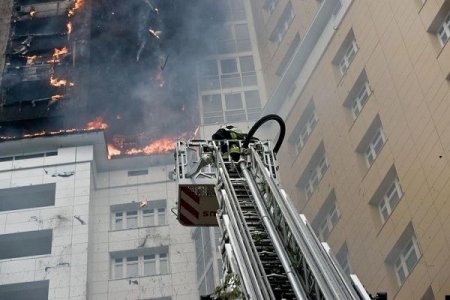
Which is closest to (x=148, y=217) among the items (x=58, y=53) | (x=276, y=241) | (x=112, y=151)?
(x=112, y=151)

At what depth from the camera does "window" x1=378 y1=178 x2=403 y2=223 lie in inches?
856

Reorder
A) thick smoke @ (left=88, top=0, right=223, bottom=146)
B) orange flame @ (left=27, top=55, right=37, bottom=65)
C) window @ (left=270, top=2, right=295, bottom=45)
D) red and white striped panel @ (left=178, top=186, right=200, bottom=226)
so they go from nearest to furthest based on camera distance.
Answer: red and white striped panel @ (left=178, top=186, right=200, bottom=226) → window @ (left=270, top=2, right=295, bottom=45) → thick smoke @ (left=88, top=0, right=223, bottom=146) → orange flame @ (left=27, top=55, right=37, bottom=65)

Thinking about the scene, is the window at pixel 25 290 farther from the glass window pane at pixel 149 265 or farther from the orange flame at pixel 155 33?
the orange flame at pixel 155 33

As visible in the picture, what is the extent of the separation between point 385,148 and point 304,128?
7.49 m

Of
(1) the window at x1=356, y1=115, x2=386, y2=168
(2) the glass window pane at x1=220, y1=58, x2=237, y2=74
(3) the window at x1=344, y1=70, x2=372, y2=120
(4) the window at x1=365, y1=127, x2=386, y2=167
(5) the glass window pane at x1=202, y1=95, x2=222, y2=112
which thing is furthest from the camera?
(2) the glass window pane at x1=220, y1=58, x2=237, y2=74

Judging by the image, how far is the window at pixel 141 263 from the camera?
38219mm

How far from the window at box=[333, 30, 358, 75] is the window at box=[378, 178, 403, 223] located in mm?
5533

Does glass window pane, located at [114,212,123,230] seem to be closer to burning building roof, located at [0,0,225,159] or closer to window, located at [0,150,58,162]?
burning building roof, located at [0,0,225,159]

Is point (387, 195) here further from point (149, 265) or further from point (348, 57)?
point (149, 265)

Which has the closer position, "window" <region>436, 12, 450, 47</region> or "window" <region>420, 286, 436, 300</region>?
"window" <region>420, 286, 436, 300</region>

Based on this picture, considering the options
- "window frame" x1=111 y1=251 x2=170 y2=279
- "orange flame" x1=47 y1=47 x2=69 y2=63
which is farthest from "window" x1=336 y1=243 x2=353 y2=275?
"orange flame" x1=47 y1=47 x2=69 y2=63

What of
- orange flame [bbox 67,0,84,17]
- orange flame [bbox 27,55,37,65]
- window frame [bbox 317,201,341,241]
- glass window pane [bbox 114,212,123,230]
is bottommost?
window frame [bbox 317,201,341,241]

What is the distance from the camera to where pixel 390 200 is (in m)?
22.2

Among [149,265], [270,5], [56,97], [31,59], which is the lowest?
[149,265]
